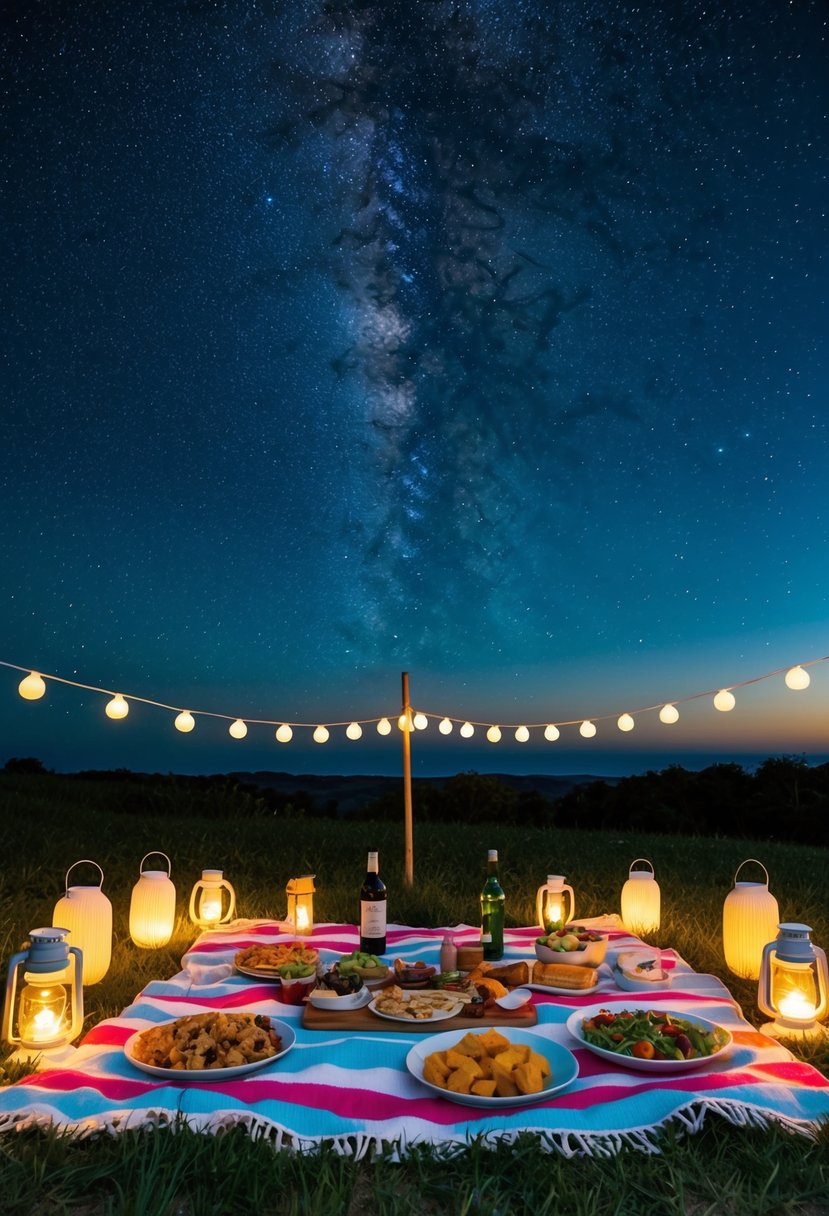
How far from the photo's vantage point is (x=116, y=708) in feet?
19.9

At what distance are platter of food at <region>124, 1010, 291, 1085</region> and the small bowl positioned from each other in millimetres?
1591

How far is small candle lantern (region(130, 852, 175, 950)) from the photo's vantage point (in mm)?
5074

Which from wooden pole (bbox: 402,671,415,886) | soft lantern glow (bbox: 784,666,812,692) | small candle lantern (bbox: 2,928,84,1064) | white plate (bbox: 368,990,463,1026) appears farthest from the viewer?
wooden pole (bbox: 402,671,415,886)

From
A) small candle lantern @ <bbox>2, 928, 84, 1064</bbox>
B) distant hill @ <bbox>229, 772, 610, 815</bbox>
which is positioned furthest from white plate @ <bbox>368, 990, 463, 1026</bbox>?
distant hill @ <bbox>229, 772, 610, 815</bbox>

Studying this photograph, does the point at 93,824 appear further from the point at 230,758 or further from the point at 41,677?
the point at 41,677

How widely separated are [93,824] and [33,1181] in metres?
9.18

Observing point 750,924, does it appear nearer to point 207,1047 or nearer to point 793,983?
point 793,983

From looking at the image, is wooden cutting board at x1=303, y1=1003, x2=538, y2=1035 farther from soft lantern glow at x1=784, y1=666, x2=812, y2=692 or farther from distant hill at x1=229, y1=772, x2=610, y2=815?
distant hill at x1=229, y1=772, x2=610, y2=815

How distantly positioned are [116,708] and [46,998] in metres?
2.84

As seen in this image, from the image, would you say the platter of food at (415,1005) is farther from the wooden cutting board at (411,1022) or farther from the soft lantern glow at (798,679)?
the soft lantern glow at (798,679)

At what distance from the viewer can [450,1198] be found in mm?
2594

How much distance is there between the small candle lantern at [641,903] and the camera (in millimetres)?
5355

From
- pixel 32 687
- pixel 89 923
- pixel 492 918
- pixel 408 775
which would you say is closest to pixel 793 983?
pixel 492 918

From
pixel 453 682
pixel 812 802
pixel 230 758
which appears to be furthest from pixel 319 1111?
pixel 812 802
